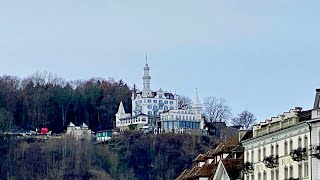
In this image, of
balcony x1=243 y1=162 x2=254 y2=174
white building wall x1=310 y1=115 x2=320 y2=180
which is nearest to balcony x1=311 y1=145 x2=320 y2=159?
white building wall x1=310 y1=115 x2=320 y2=180

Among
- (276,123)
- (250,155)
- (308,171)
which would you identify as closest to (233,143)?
(250,155)

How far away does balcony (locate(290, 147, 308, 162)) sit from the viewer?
317 feet

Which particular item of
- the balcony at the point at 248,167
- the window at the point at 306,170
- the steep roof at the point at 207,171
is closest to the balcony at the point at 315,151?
the window at the point at 306,170

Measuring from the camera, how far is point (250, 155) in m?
112

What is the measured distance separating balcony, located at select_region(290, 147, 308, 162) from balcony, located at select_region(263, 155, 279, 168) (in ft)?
17.1

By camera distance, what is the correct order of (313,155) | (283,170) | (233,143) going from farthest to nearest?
1. (233,143)
2. (283,170)
3. (313,155)

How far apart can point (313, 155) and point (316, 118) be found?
2.55m

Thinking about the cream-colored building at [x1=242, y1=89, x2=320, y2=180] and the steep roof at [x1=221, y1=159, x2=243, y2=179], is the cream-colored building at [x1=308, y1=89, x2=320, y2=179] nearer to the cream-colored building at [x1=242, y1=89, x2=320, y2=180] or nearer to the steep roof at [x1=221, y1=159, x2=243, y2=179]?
the cream-colored building at [x1=242, y1=89, x2=320, y2=180]

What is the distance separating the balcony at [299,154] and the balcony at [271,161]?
205 inches

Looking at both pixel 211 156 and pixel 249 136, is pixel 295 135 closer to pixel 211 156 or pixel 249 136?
pixel 249 136

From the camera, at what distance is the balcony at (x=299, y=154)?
317ft

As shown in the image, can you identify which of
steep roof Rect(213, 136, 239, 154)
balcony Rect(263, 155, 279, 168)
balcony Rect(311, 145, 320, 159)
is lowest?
balcony Rect(263, 155, 279, 168)

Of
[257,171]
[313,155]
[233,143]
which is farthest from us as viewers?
[233,143]

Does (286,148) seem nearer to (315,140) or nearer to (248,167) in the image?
(315,140)
